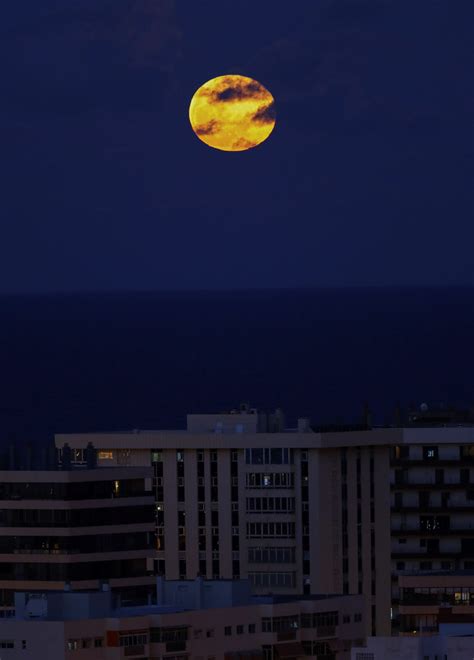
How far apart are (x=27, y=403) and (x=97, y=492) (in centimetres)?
9292

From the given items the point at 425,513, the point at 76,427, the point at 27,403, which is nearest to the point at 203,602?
the point at 425,513

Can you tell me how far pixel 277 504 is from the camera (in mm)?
100438

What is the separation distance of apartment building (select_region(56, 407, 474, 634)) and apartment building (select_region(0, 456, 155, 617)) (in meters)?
8.10

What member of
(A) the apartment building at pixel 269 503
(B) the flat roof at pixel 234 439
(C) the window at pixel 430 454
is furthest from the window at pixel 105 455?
(C) the window at pixel 430 454

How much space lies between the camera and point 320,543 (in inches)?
3905

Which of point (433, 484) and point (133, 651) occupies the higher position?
point (433, 484)

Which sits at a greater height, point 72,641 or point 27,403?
point 27,403

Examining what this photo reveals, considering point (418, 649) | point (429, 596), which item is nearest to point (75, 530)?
point (429, 596)

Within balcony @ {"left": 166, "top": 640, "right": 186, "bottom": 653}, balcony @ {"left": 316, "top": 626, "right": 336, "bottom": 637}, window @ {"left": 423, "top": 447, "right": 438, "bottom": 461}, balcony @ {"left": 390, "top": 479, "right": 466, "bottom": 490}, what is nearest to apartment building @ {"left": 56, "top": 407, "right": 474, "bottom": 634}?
balcony @ {"left": 390, "top": 479, "right": 466, "bottom": 490}

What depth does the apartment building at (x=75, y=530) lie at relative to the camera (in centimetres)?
8812

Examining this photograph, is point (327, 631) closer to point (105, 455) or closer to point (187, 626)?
point (187, 626)

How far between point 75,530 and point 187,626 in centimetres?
1565

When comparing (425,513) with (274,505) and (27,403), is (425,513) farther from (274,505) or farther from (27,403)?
(27,403)

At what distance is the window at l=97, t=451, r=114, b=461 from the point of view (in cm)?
10181
